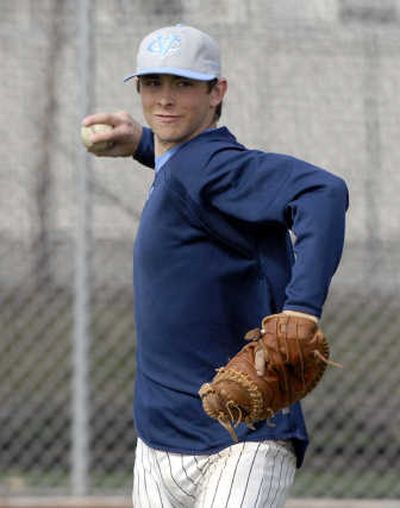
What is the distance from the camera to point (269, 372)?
352 centimetres

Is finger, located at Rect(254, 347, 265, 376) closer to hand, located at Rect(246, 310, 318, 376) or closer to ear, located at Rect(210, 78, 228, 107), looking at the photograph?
hand, located at Rect(246, 310, 318, 376)

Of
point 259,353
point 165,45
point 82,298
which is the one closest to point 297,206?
point 259,353

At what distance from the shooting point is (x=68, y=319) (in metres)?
7.15

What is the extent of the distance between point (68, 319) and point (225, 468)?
3.48 m

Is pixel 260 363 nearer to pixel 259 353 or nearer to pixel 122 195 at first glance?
pixel 259 353

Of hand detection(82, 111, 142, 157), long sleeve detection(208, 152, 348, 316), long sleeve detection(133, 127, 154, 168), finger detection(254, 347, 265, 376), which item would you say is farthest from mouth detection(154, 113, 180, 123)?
finger detection(254, 347, 265, 376)

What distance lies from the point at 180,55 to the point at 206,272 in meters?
0.55

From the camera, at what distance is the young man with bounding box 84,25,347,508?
3.68m

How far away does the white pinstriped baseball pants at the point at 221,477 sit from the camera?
3.71 meters

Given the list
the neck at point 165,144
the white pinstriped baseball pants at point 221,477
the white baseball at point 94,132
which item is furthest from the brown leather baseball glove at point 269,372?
the white baseball at point 94,132

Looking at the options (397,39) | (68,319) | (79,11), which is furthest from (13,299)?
(397,39)

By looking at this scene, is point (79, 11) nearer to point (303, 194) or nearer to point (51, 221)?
point (51, 221)

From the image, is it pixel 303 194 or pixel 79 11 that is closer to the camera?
pixel 303 194

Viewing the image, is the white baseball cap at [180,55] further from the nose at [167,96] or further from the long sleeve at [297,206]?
the long sleeve at [297,206]
